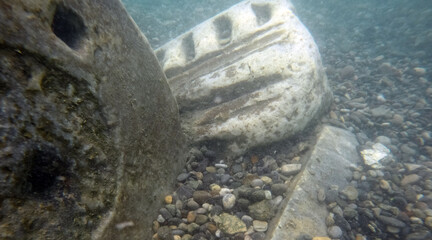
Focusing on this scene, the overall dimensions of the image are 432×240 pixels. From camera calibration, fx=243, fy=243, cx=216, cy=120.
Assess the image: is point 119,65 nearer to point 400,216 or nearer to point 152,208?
point 152,208

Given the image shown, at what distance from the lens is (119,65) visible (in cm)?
200

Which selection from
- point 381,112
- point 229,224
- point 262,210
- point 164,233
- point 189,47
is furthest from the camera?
point 189,47

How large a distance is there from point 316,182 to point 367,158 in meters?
1.30

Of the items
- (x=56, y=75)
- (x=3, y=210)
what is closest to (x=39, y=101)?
(x=56, y=75)

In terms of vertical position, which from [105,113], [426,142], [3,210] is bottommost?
[426,142]

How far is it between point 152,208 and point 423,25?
10.7m

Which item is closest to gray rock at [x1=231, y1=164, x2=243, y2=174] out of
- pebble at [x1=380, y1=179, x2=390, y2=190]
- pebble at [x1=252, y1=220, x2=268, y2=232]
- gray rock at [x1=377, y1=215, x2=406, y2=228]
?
pebble at [x1=252, y1=220, x2=268, y2=232]

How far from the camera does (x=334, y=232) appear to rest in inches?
95.3

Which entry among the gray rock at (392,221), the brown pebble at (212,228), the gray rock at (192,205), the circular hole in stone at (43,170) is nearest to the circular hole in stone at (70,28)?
the circular hole in stone at (43,170)

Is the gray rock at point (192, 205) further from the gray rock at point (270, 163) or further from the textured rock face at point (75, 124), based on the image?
the gray rock at point (270, 163)

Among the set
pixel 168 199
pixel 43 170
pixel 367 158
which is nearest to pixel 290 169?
pixel 367 158

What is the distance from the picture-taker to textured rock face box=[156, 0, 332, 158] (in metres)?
3.27

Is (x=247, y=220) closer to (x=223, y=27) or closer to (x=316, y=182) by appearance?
(x=316, y=182)

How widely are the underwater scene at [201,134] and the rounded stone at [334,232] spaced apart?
0.5 inches
